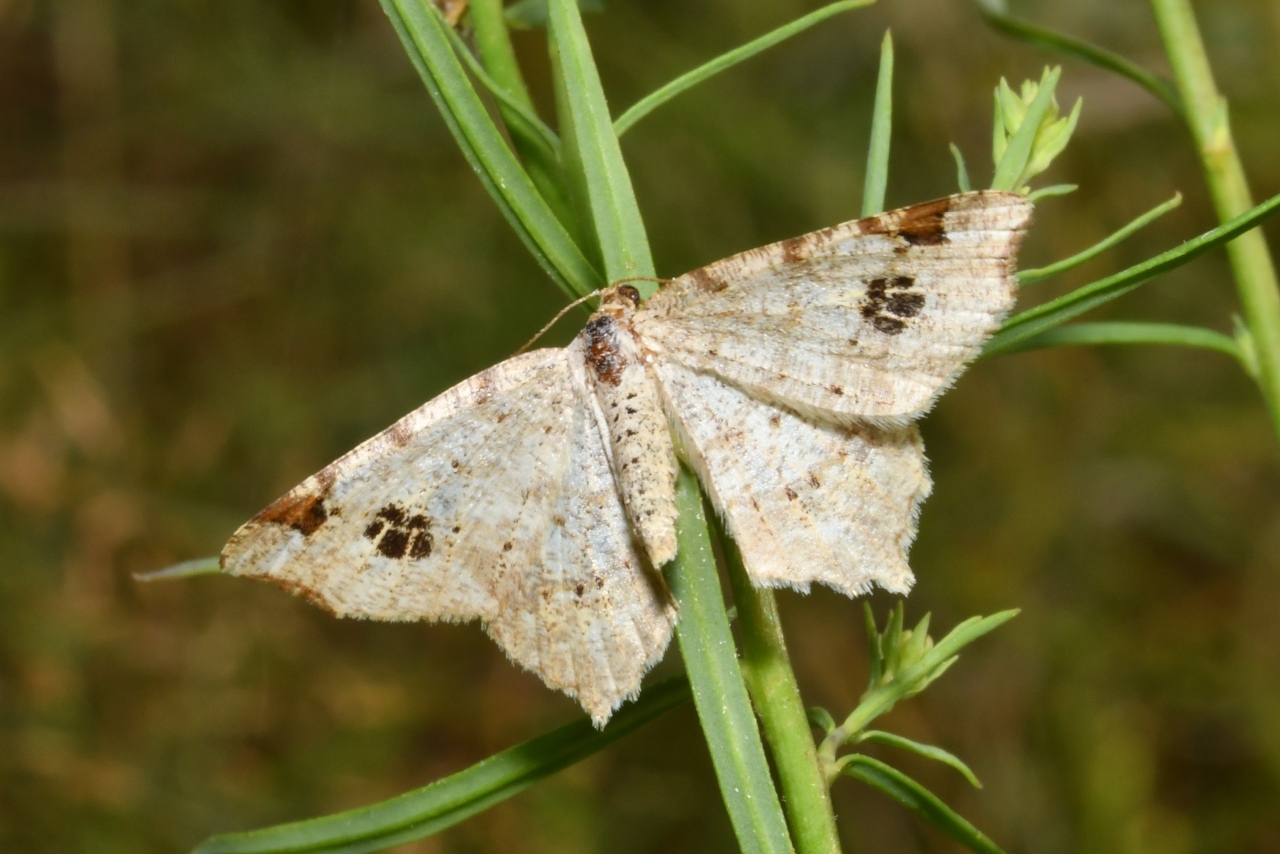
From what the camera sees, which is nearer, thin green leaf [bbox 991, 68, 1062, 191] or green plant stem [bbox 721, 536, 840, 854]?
green plant stem [bbox 721, 536, 840, 854]

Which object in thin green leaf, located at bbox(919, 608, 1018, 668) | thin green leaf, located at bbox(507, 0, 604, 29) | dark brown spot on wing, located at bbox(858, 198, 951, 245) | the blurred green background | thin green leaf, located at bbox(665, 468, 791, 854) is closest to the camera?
thin green leaf, located at bbox(665, 468, 791, 854)

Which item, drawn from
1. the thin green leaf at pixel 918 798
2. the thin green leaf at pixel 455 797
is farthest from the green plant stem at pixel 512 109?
the thin green leaf at pixel 918 798

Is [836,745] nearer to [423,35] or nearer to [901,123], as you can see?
[423,35]

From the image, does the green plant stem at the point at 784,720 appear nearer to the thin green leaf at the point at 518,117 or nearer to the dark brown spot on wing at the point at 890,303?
the dark brown spot on wing at the point at 890,303

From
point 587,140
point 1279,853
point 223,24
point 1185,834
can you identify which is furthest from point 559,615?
point 223,24

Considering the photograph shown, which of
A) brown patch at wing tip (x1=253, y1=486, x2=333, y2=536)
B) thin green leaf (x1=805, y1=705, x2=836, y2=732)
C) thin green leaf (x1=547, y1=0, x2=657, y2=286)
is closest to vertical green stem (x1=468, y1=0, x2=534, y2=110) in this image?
thin green leaf (x1=547, y1=0, x2=657, y2=286)

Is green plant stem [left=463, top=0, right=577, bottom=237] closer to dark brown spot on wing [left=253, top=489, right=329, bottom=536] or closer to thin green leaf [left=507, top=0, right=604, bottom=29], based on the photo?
thin green leaf [left=507, top=0, right=604, bottom=29]

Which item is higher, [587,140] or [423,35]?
[423,35]
